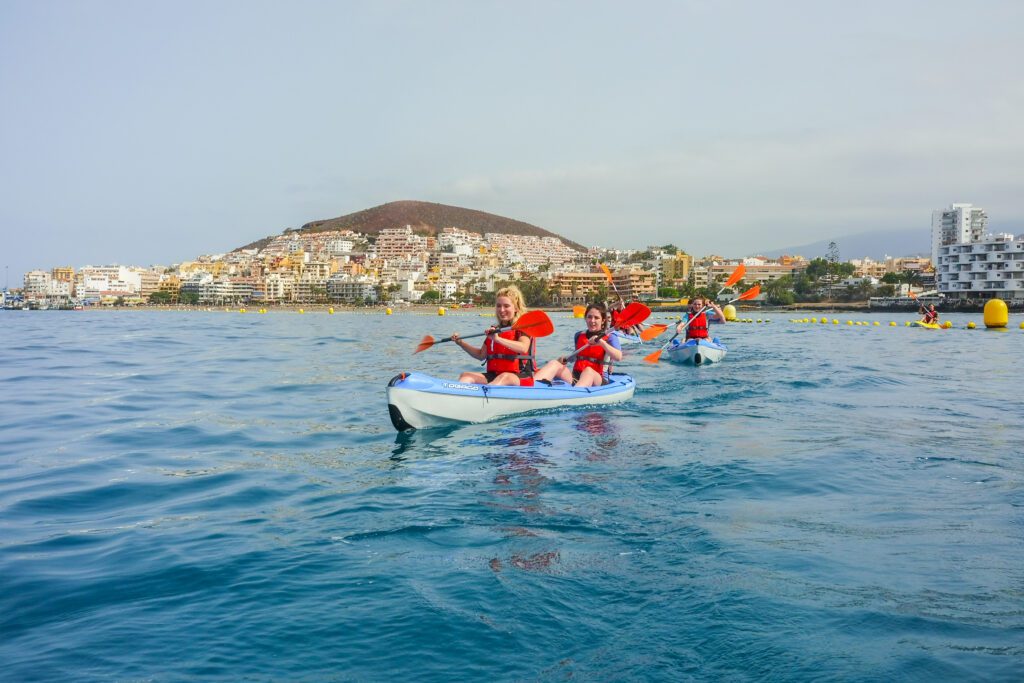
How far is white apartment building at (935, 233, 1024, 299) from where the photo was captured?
87438 millimetres

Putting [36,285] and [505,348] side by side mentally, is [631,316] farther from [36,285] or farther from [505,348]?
[36,285]

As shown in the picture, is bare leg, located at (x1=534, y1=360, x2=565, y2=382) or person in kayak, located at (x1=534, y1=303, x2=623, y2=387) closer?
bare leg, located at (x1=534, y1=360, x2=565, y2=382)

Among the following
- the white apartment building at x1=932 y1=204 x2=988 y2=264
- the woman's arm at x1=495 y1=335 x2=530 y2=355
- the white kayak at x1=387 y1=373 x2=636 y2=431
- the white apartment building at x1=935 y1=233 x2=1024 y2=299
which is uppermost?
the white apartment building at x1=932 y1=204 x2=988 y2=264

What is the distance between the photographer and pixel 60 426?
32.5 ft

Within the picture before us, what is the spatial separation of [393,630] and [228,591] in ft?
3.68

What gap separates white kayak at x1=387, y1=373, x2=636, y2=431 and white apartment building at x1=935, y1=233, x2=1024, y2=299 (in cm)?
9723

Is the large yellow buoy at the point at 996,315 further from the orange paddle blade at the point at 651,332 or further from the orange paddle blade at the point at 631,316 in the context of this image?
the orange paddle blade at the point at 631,316

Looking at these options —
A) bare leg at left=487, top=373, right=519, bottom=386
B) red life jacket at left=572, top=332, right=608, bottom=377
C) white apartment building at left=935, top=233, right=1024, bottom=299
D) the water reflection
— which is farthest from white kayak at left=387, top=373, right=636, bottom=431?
white apartment building at left=935, top=233, right=1024, bottom=299

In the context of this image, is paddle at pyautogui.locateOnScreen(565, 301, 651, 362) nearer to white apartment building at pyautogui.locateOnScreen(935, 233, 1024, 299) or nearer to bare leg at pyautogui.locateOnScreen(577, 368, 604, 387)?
bare leg at pyautogui.locateOnScreen(577, 368, 604, 387)

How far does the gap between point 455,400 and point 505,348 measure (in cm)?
116

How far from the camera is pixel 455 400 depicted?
921cm

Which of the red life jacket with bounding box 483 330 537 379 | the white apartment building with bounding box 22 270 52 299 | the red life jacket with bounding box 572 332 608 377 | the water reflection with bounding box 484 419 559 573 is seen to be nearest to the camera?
the water reflection with bounding box 484 419 559 573

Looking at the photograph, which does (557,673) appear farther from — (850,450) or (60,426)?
(60,426)

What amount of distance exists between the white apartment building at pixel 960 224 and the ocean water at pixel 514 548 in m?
178
